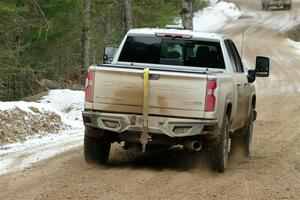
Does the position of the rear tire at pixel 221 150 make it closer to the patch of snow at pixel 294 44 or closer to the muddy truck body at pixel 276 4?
the patch of snow at pixel 294 44

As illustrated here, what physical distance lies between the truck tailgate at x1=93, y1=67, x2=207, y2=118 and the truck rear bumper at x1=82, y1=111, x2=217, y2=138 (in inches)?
3.0

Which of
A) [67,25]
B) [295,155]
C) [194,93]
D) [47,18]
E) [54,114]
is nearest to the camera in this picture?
[194,93]

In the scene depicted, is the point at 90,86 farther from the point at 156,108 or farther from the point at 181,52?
the point at 181,52

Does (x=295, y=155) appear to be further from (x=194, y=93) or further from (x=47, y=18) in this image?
(x=47, y=18)

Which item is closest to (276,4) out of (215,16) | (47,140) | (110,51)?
(215,16)

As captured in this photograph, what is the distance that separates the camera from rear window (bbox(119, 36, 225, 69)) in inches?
396

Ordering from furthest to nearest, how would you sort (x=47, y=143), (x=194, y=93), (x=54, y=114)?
(x=54, y=114), (x=47, y=143), (x=194, y=93)

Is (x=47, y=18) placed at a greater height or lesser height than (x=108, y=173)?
greater

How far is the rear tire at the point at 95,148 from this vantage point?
363 inches

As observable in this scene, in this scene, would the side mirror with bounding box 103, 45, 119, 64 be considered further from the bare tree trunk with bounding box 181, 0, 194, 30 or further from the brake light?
the bare tree trunk with bounding box 181, 0, 194, 30

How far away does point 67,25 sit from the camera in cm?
1878

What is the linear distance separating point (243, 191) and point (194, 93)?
1457 millimetres

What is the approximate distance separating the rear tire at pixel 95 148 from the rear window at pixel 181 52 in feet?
5.16

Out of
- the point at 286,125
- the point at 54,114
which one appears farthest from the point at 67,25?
the point at 286,125
